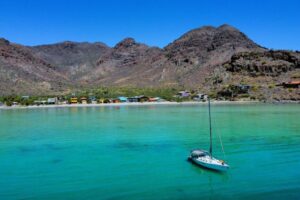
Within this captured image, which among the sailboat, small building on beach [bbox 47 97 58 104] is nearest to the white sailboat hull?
the sailboat

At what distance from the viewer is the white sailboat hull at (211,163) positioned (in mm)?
33594

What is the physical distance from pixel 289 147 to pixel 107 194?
26.2 m

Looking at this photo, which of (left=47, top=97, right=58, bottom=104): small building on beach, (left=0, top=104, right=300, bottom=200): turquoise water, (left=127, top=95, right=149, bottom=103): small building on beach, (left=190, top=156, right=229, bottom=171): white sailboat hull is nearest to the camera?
(left=0, top=104, right=300, bottom=200): turquoise water

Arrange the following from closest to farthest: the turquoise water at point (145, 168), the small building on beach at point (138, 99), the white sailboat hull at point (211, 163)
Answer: the turquoise water at point (145, 168)
the white sailboat hull at point (211, 163)
the small building on beach at point (138, 99)

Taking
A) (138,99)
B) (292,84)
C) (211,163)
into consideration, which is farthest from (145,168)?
(292,84)

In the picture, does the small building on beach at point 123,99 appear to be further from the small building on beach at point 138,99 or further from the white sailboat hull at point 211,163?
the white sailboat hull at point 211,163

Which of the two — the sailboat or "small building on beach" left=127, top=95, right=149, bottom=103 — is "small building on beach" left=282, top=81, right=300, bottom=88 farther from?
the sailboat

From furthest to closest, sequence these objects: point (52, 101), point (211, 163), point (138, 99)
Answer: point (138, 99) → point (52, 101) → point (211, 163)

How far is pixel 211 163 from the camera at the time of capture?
34375mm

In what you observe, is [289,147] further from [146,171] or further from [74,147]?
[74,147]

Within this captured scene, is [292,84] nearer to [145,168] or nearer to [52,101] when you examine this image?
[52,101]

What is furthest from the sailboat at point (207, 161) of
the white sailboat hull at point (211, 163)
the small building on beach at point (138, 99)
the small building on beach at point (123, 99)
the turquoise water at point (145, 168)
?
the small building on beach at point (138, 99)

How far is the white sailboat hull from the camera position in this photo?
33.6 meters

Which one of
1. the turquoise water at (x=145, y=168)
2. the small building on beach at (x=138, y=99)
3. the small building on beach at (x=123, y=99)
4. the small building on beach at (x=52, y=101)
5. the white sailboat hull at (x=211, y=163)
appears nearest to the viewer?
the turquoise water at (x=145, y=168)
